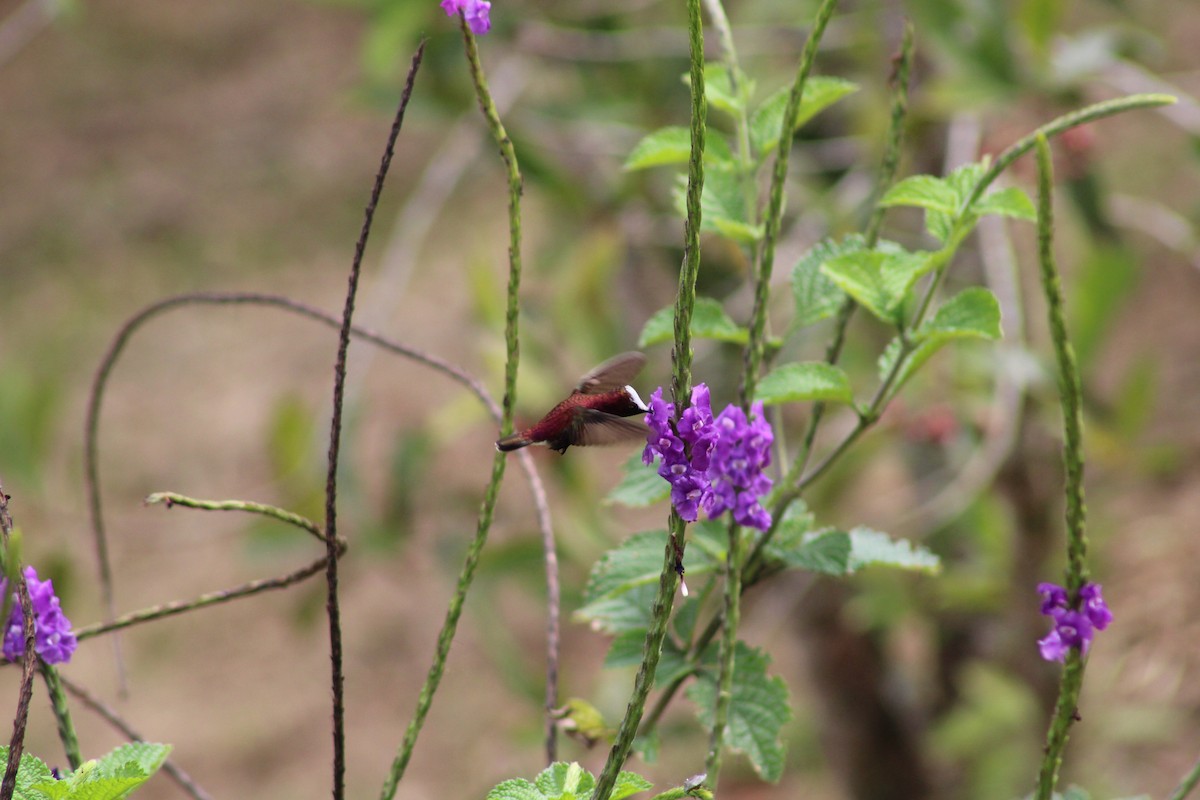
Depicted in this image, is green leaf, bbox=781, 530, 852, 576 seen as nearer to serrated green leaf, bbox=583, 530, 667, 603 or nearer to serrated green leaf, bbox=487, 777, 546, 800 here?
serrated green leaf, bbox=583, 530, 667, 603

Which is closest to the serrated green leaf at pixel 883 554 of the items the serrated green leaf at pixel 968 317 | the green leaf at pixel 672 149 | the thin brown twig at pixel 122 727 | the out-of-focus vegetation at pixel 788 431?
the serrated green leaf at pixel 968 317

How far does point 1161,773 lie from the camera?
1783mm

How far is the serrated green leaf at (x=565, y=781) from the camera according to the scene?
413 millimetres

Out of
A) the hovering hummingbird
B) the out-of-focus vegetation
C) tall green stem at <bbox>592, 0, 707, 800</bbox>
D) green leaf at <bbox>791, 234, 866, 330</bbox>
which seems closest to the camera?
tall green stem at <bbox>592, 0, 707, 800</bbox>

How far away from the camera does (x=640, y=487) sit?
1.87 feet

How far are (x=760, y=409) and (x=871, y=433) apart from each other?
4.02 feet

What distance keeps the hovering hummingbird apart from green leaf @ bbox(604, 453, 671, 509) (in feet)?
0.17

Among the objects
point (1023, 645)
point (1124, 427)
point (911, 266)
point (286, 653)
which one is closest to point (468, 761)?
point (286, 653)

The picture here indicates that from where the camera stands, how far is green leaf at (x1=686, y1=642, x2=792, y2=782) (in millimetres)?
546

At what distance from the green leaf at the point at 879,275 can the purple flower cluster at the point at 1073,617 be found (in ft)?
0.49

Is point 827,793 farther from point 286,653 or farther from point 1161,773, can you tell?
point 286,653

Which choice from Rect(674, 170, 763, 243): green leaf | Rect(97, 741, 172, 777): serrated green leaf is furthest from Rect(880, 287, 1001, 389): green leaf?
Rect(97, 741, 172, 777): serrated green leaf

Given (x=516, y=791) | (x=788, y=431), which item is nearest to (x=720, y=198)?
(x=516, y=791)

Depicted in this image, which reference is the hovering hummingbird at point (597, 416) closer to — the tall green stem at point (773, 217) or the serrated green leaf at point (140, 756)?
the tall green stem at point (773, 217)
